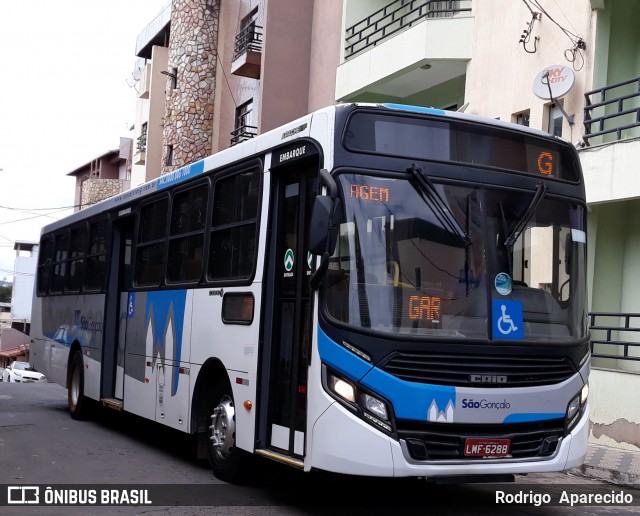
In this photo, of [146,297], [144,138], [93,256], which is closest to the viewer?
[146,297]

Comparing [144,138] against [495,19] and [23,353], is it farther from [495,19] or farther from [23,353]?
[23,353]

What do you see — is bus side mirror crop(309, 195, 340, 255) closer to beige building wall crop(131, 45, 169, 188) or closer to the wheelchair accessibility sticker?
the wheelchair accessibility sticker

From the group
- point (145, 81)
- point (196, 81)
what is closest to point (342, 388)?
point (196, 81)

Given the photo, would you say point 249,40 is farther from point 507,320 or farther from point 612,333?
point 507,320

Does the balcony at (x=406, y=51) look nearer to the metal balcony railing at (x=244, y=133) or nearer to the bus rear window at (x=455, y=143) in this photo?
the metal balcony railing at (x=244, y=133)

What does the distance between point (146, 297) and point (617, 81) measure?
8.49 metres

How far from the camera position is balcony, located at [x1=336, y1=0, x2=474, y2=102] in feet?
60.2

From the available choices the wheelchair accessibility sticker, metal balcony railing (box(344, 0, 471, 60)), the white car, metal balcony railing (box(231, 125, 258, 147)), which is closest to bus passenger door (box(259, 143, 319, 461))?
the wheelchair accessibility sticker

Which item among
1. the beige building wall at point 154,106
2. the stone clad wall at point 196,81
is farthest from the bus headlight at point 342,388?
the beige building wall at point 154,106

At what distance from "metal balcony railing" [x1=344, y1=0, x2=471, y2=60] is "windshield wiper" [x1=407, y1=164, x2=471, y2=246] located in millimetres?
12803

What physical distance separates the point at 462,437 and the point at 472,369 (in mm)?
516

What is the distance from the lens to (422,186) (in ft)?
24.4

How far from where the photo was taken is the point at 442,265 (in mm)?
7312

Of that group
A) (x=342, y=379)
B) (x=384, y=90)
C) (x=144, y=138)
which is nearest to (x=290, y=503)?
(x=342, y=379)
